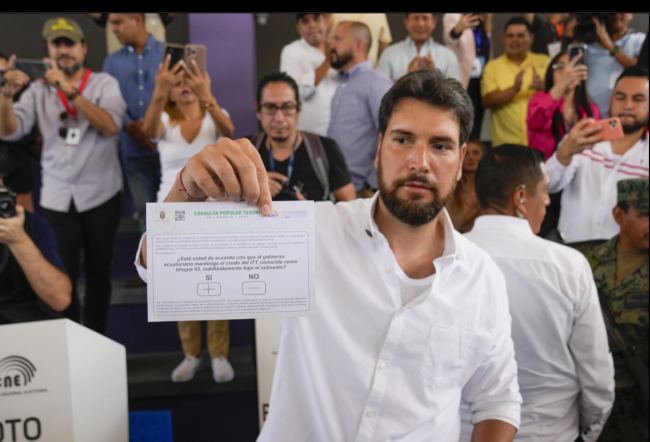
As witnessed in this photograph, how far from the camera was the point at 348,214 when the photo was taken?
1.36 metres

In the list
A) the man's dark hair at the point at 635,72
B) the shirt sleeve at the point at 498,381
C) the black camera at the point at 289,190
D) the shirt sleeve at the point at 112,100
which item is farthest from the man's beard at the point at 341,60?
the shirt sleeve at the point at 498,381

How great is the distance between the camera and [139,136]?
276 centimetres

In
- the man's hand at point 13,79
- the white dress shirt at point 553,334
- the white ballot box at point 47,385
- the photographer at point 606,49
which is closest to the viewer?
the white ballot box at point 47,385

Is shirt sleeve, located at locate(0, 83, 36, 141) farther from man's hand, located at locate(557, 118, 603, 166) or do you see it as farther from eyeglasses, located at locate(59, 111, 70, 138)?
man's hand, located at locate(557, 118, 603, 166)

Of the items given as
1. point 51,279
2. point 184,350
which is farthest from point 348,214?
point 184,350

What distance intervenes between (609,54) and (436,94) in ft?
7.29

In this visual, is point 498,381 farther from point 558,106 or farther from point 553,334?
point 558,106

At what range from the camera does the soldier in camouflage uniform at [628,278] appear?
8.58 ft

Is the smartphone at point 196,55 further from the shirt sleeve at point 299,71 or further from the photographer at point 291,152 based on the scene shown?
the shirt sleeve at point 299,71

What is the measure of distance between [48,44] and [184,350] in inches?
73.5

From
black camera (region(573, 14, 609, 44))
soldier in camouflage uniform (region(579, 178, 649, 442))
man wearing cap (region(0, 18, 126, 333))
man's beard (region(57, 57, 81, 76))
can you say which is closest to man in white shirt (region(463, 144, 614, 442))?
soldier in camouflage uniform (region(579, 178, 649, 442))

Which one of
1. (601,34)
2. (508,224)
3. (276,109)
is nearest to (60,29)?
(276,109)

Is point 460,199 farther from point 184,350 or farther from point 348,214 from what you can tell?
point 184,350

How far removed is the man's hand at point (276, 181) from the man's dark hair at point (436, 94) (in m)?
1.23
